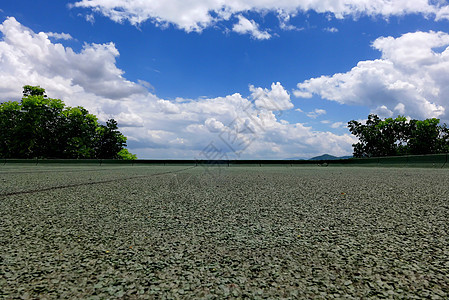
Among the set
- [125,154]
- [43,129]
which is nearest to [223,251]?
[43,129]

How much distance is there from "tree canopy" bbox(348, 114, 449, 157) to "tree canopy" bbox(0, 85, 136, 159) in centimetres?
4754

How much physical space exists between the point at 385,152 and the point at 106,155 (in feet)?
167

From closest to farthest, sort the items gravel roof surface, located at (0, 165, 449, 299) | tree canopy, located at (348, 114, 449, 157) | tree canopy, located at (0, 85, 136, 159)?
gravel roof surface, located at (0, 165, 449, 299)
tree canopy, located at (0, 85, 136, 159)
tree canopy, located at (348, 114, 449, 157)

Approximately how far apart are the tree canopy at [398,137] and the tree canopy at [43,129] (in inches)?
1872

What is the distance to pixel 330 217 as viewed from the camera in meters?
3.85

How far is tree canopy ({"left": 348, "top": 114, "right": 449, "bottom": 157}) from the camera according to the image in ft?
163

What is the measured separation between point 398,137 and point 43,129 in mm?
60191

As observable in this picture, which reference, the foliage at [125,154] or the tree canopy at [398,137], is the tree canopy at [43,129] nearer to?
the foliage at [125,154]

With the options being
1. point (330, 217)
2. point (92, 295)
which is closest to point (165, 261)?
point (92, 295)

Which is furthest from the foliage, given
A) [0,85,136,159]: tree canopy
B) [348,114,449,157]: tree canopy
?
[348,114,449,157]: tree canopy

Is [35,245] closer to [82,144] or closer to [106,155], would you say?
[82,144]

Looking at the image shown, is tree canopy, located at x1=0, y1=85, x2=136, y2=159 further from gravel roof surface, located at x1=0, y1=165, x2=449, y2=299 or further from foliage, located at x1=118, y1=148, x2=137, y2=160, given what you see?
gravel roof surface, located at x1=0, y1=165, x2=449, y2=299

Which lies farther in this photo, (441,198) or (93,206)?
(441,198)

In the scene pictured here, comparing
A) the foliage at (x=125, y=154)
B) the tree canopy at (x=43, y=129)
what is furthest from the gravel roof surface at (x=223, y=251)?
the foliage at (x=125, y=154)
